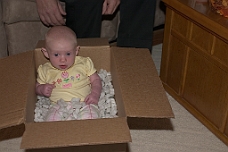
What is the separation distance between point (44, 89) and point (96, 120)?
382 mm

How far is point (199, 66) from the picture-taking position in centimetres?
141

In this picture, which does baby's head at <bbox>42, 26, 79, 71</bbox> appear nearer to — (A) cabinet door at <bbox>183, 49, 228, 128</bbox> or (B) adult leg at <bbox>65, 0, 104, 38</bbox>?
(B) adult leg at <bbox>65, 0, 104, 38</bbox>

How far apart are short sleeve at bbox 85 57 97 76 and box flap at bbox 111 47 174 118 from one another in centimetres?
10

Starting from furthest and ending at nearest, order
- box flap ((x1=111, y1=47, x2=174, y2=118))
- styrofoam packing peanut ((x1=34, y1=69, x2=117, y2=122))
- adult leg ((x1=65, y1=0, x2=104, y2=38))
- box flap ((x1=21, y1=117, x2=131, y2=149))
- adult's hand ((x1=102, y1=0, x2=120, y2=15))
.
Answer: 1. adult's hand ((x1=102, y1=0, x2=120, y2=15))
2. adult leg ((x1=65, y1=0, x2=104, y2=38))
3. styrofoam packing peanut ((x1=34, y1=69, x2=117, y2=122))
4. box flap ((x1=111, y1=47, x2=174, y2=118))
5. box flap ((x1=21, y1=117, x2=131, y2=149))

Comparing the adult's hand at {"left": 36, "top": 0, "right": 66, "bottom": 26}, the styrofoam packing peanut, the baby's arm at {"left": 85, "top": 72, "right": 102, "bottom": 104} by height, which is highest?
the adult's hand at {"left": 36, "top": 0, "right": 66, "bottom": 26}

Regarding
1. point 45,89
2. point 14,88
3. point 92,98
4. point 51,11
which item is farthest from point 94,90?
point 51,11

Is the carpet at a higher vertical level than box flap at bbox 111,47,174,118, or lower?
lower

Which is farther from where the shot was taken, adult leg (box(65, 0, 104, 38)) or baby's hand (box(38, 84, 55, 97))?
adult leg (box(65, 0, 104, 38))

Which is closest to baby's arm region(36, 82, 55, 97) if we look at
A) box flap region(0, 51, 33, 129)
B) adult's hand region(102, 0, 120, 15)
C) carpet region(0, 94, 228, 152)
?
box flap region(0, 51, 33, 129)

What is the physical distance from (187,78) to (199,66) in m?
0.11

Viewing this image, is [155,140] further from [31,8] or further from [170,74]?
[31,8]

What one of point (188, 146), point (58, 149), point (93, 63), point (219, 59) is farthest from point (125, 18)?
point (58, 149)

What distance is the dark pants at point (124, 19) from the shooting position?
1.46m

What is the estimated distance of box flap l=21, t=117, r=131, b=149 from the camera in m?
0.86
